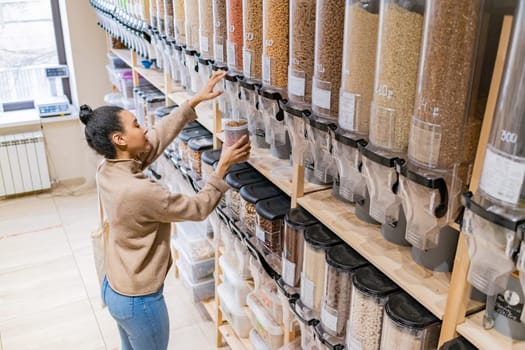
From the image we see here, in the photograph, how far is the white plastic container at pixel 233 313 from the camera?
2247mm

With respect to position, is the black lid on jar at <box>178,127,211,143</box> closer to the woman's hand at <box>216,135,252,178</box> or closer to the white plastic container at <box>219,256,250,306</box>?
the white plastic container at <box>219,256,250,306</box>

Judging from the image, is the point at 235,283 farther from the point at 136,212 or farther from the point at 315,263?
the point at 315,263

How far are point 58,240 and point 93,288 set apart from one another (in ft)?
2.36

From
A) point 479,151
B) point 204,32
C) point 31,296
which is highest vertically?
point 204,32

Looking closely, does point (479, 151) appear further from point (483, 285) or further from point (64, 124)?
point (64, 124)

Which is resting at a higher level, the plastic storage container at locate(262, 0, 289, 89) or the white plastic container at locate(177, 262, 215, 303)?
the plastic storage container at locate(262, 0, 289, 89)

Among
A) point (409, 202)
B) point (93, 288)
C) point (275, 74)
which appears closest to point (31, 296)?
point (93, 288)

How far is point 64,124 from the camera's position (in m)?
4.30

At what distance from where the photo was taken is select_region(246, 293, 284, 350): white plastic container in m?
1.91

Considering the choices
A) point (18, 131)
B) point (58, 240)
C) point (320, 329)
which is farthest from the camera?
point (18, 131)

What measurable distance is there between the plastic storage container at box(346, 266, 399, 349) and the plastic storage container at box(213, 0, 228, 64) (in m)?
0.92

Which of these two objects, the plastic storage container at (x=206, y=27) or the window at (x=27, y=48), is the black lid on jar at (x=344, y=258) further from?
the window at (x=27, y=48)

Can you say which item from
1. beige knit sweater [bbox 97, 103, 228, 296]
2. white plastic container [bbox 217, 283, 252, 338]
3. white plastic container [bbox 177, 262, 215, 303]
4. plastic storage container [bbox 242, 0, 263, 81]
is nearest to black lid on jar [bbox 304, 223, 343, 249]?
beige knit sweater [bbox 97, 103, 228, 296]

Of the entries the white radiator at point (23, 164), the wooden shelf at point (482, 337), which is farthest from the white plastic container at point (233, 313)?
the white radiator at point (23, 164)
